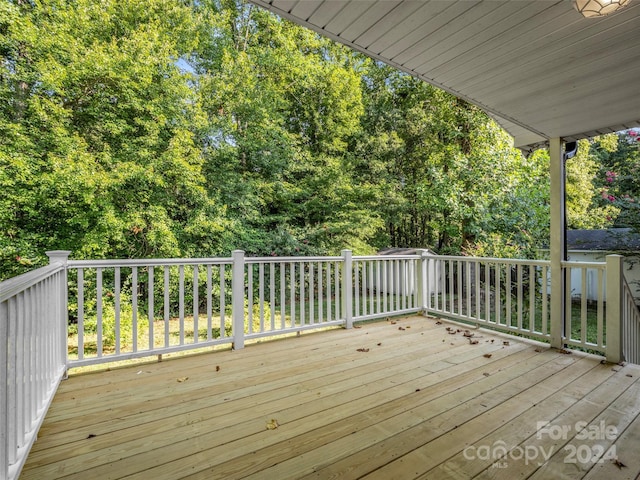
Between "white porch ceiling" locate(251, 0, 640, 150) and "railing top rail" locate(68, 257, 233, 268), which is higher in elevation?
"white porch ceiling" locate(251, 0, 640, 150)

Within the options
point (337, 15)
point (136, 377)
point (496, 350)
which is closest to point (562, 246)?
point (496, 350)

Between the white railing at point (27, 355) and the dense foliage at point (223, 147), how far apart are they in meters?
3.96

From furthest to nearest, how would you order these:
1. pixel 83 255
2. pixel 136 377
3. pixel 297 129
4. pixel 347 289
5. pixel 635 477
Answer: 1. pixel 297 129
2. pixel 83 255
3. pixel 347 289
4. pixel 136 377
5. pixel 635 477

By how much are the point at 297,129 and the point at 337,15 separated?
7878 mm

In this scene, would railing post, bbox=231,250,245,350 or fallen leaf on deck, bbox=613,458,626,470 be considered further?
railing post, bbox=231,250,245,350

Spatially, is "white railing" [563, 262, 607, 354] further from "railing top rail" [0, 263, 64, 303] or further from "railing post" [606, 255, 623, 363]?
"railing top rail" [0, 263, 64, 303]

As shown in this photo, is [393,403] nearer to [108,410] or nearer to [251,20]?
[108,410]

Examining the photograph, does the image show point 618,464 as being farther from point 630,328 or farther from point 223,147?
point 223,147

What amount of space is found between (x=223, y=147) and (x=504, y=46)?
6415 mm

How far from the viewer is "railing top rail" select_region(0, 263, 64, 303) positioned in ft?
4.30

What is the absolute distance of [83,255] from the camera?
19.1 feet

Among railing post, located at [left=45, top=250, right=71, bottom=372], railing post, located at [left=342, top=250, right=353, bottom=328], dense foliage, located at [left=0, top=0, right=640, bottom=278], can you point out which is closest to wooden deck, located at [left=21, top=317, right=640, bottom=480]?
→ railing post, located at [left=45, top=250, right=71, bottom=372]

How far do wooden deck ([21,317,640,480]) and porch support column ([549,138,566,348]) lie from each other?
0.37m

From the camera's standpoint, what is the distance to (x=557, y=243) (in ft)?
11.3
